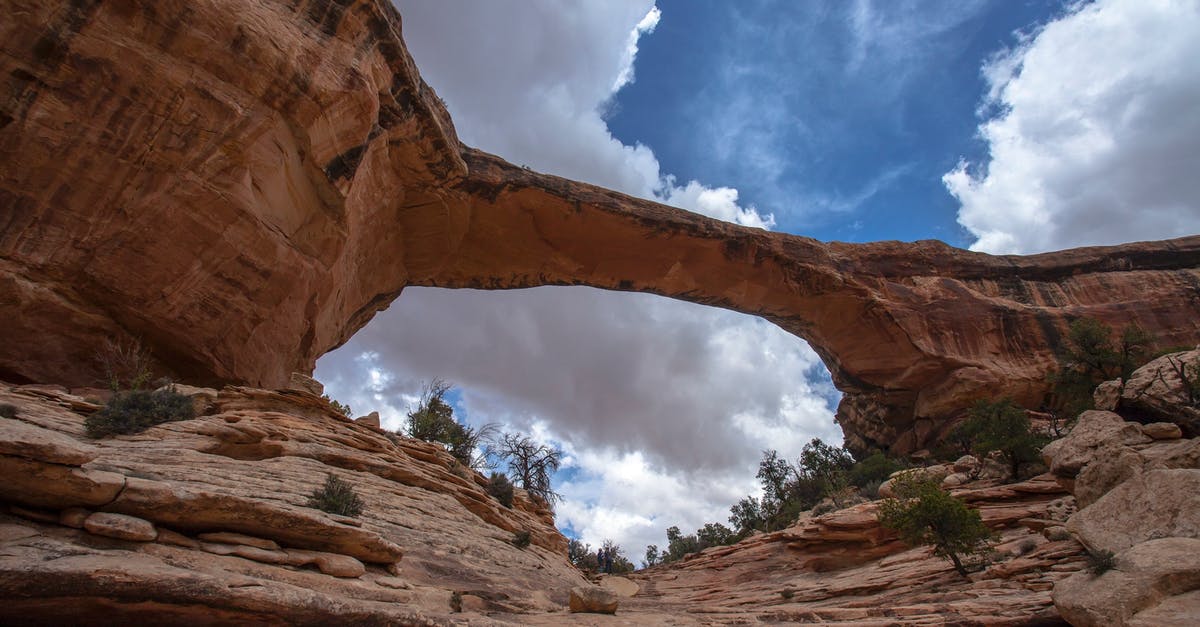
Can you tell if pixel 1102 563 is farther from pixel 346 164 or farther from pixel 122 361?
pixel 122 361

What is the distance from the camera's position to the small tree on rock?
9.92 metres

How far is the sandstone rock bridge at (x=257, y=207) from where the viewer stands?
9141mm

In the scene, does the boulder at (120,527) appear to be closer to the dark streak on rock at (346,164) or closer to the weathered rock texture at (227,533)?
the weathered rock texture at (227,533)

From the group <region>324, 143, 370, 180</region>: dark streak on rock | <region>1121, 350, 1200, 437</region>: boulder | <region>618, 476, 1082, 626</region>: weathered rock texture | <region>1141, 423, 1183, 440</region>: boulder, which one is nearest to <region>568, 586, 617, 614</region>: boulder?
<region>618, 476, 1082, 626</region>: weathered rock texture

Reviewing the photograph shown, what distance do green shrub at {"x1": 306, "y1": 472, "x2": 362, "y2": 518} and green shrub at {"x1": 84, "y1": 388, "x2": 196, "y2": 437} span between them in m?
2.75

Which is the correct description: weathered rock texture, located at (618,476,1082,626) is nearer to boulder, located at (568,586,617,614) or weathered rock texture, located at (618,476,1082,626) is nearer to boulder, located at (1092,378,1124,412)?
boulder, located at (568,586,617,614)

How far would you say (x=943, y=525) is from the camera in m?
10.1

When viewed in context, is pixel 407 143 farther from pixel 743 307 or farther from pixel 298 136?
pixel 743 307

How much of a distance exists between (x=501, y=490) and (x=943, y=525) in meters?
9.56

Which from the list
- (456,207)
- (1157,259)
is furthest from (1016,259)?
(456,207)

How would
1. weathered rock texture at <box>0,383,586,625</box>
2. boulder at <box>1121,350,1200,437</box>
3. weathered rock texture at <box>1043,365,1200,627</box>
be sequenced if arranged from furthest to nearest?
boulder at <box>1121,350,1200,437</box>
weathered rock texture at <box>1043,365,1200,627</box>
weathered rock texture at <box>0,383,586,625</box>

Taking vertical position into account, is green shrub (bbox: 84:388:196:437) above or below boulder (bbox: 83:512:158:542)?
above

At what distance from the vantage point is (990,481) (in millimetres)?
15609

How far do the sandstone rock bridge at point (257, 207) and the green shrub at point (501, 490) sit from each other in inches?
231
